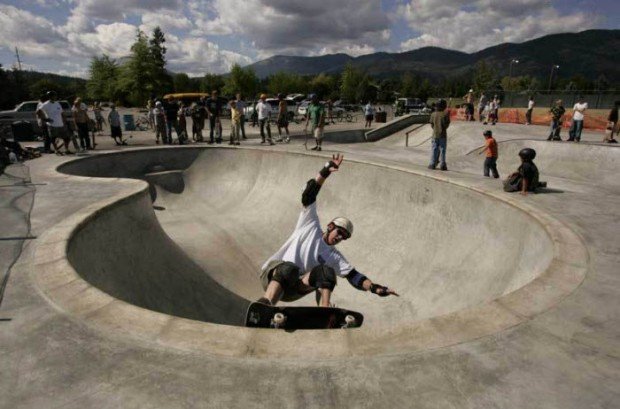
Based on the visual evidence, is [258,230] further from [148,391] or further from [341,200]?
Result: [148,391]

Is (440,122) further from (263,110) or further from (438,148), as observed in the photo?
(263,110)

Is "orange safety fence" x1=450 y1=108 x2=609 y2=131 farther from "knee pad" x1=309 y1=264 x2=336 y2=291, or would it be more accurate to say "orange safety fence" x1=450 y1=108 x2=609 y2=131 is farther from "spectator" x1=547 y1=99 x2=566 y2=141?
"knee pad" x1=309 y1=264 x2=336 y2=291

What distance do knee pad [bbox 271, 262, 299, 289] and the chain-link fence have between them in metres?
2.91

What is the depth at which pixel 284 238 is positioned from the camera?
37.1 feet

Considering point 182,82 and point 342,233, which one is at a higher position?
point 182,82

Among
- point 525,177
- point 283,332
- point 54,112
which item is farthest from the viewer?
point 54,112

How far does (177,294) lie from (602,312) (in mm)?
6550

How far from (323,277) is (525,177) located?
20.8 ft

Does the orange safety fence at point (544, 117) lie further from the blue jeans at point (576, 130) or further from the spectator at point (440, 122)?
the spectator at point (440, 122)

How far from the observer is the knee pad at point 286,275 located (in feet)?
14.3

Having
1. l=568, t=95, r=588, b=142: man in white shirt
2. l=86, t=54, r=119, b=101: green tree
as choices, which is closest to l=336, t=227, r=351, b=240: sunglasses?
l=568, t=95, r=588, b=142: man in white shirt

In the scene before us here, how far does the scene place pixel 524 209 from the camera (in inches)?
272

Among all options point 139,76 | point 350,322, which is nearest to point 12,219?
point 350,322

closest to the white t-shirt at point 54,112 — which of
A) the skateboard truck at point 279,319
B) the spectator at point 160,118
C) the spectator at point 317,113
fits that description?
the spectator at point 160,118
